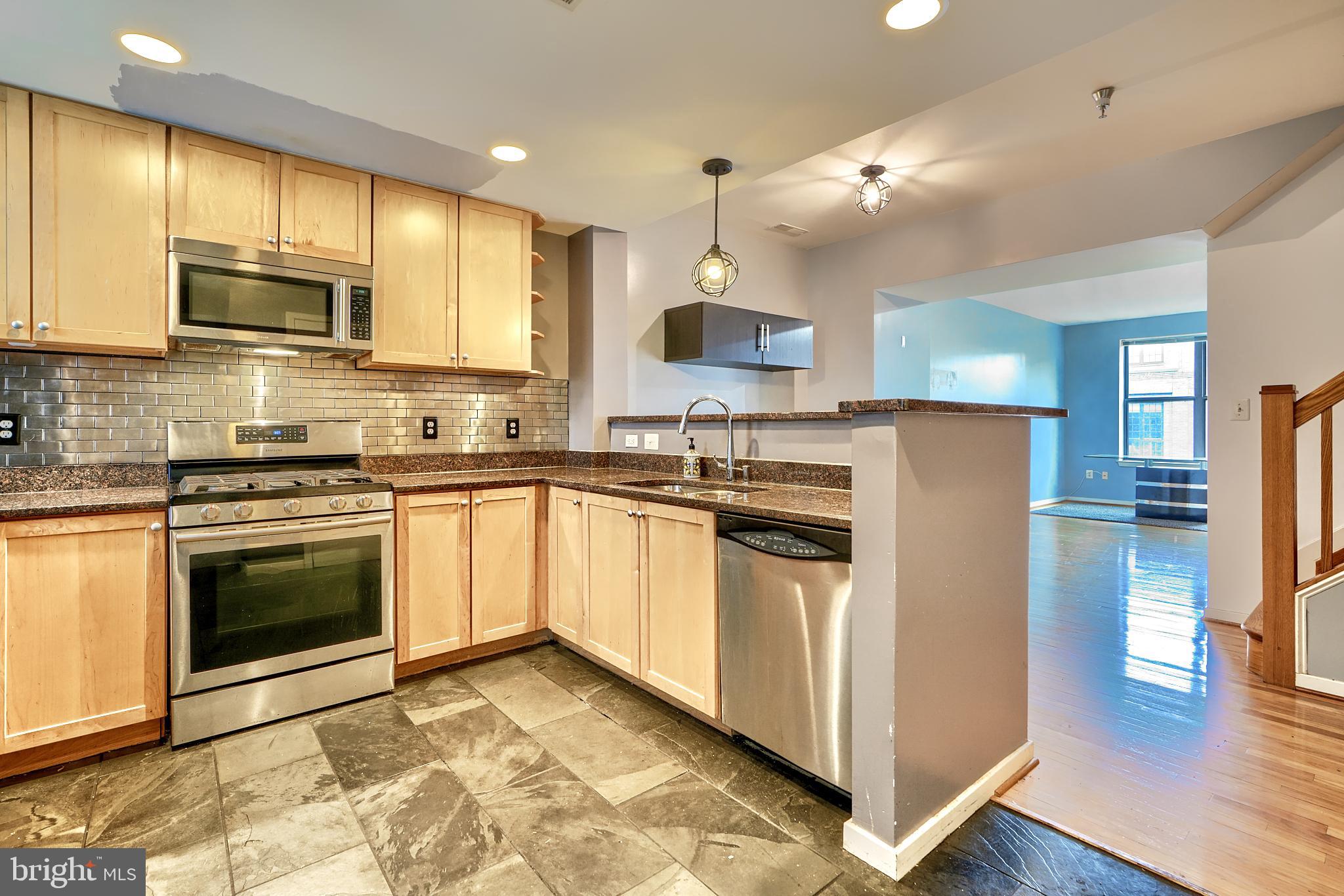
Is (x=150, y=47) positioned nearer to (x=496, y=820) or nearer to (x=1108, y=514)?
(x=496, y=820)

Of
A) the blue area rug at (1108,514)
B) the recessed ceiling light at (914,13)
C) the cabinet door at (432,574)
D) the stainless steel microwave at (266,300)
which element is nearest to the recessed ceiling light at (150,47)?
the stainless steel microwave at (266,300)

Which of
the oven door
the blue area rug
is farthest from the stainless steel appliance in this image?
the blue area rug

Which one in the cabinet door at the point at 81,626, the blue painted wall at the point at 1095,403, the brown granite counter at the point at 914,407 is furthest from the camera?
the blue painted wall at the point at 1095,403

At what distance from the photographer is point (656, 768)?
2037mm

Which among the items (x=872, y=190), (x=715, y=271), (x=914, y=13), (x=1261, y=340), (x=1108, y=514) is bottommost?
(x=1108, y=514)

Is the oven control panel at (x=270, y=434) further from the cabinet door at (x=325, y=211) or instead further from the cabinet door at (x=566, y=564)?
the cabinet door at (x=566, y=564)

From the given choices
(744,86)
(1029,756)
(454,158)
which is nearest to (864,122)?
(744,86)

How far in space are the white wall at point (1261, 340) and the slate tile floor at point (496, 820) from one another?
Result: 2832 mm

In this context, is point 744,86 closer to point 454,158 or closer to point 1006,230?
point 454,158

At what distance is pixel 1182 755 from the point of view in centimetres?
209

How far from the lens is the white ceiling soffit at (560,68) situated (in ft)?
5.74

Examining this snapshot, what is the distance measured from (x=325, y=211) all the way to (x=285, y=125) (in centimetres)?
41

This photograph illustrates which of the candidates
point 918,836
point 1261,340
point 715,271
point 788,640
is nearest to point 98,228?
point 715,271

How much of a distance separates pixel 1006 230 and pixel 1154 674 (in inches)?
113
